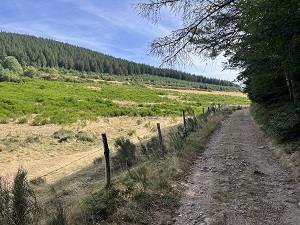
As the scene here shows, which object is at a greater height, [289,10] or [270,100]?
[289,10]

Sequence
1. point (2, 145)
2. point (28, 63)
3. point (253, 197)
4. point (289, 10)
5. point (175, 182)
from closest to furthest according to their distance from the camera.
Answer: point (289, 10) < point (253, 197) < point (175, 182) < point (2, 145) < point (28, 63)

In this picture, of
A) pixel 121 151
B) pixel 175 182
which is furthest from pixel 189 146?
pixel 175 182

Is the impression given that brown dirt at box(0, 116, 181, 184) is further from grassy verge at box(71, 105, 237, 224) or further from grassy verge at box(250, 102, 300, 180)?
grassy verge at box(250, 102, 300, 180)

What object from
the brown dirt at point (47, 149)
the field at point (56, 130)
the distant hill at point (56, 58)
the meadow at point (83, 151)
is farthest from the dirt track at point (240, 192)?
the distant hill at point (56, 58)

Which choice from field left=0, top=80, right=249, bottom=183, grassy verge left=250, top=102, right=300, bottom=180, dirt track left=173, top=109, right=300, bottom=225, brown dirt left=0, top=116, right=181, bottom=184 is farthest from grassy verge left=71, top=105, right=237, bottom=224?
field left=0, top=80, right=249, bottom=183

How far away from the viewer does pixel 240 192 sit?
5.11 m

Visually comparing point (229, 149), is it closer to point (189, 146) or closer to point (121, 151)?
point (189, 146)

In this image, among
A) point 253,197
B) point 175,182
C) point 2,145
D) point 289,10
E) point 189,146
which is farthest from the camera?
point 2,145

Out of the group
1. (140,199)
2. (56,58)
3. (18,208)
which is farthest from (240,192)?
(56,58)

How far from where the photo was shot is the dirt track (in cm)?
407

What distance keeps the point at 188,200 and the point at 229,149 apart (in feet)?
16.4

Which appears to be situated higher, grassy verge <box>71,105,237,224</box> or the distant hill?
the distant hill

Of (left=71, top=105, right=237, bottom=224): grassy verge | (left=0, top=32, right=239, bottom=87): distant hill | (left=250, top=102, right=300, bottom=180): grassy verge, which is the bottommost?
(left=71, top=105, right=237, bottom=224): grassy verge

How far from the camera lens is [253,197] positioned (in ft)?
15.9
